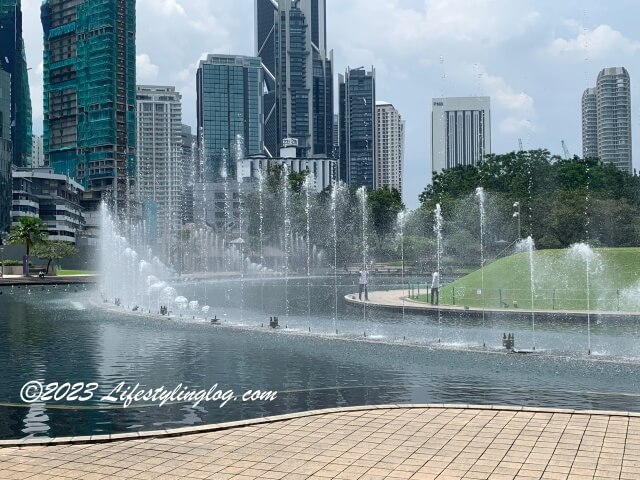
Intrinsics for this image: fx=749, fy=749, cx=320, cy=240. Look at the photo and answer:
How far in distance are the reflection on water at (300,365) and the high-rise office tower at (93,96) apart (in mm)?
147708

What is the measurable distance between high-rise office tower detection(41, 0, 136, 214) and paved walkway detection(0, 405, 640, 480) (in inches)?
6473

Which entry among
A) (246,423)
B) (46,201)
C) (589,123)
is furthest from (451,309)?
(589,123)

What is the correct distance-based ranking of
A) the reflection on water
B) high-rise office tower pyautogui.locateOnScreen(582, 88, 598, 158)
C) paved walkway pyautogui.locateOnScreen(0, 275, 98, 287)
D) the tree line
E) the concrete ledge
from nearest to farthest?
the concrete ledge < the reflection on water < the tree line < paved walkway pyautogui.locateOnScreen(0, 275, 98, 287) < high-rise office tower pyautogui.locateOnScreen(582, 88, 598, 158)

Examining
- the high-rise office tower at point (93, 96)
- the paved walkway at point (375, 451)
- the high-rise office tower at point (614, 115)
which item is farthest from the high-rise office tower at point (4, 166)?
the paved walkway at point (375, 451)

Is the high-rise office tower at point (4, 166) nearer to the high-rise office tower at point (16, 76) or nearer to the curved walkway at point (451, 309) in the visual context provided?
the high-rise office tower at point (16, 76)

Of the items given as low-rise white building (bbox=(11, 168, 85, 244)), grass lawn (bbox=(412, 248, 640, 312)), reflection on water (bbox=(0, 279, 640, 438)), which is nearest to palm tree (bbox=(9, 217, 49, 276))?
low-rise white building (bbox=(11, 168, 85, 244))

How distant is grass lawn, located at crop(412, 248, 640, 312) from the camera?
1277 inches

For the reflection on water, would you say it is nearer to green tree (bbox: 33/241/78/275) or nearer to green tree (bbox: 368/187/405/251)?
green tree (bbox: 33/241/78/275)

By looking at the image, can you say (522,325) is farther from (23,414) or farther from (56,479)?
(56,479)

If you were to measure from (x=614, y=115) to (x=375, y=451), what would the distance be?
143m

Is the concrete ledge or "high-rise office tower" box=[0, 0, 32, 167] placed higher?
"high-rise office tower" box=[0, 0, 32, 167]

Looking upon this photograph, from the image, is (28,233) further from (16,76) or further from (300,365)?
(16,76)

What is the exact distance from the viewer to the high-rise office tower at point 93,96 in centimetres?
17075

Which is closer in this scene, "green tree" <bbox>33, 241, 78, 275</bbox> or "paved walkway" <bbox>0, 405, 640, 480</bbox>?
"paved walkway" <bbox>0, 405, 640, 480</bbox>
